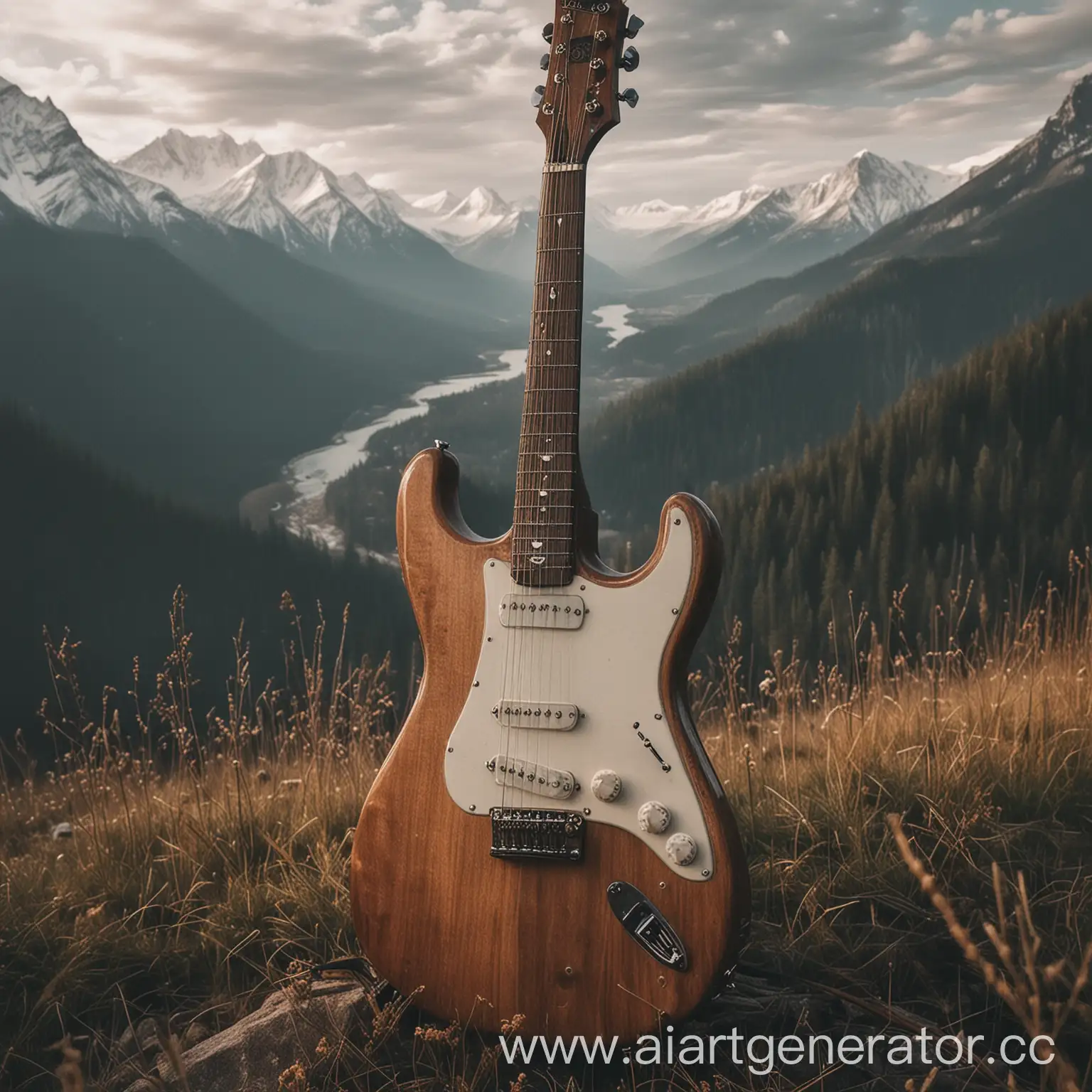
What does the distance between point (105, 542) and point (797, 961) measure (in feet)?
119

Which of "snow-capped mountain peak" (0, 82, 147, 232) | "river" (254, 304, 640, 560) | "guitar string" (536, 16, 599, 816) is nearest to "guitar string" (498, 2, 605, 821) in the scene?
"guitar string" (536, 16, 599, 816)

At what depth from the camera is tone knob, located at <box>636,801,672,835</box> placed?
2.11 m

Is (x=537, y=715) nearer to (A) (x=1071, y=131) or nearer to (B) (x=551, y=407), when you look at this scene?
(B) (x=551, y=407)

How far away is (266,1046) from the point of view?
2367 mm

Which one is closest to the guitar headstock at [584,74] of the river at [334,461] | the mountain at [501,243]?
the river at [334,461]

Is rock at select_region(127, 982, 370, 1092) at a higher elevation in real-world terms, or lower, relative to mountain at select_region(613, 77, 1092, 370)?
lower

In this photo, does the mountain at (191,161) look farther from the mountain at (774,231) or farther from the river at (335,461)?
the river at (335,461)

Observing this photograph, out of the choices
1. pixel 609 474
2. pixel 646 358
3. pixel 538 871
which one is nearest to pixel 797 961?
pixel 538 871

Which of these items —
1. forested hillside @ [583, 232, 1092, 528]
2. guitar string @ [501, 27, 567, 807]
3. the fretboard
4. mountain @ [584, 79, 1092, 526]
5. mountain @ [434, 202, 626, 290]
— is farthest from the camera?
mountain @ [434, 202, 626, 290]

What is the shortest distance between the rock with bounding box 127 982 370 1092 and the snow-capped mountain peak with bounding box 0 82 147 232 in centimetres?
8177

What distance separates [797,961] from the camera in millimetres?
2662

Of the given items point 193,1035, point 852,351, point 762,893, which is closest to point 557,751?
point 762,893

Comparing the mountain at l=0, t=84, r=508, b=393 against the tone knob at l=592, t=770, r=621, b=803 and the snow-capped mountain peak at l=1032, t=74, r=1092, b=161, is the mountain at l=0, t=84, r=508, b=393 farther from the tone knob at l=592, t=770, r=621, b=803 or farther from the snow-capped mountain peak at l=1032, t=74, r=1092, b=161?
the tone knob at l=592, t=770, r=621, b=803

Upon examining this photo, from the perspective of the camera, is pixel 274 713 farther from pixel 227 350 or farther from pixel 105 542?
pixel 227 350
